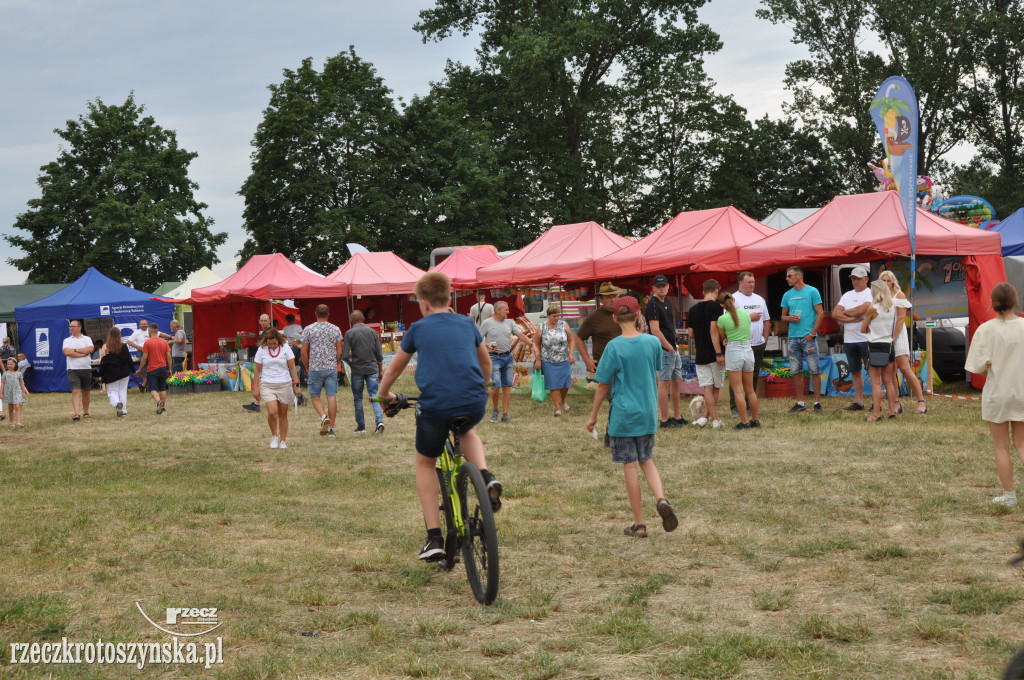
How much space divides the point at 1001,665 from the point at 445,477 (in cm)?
298

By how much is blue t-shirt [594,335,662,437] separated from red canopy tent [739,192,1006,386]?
9601 mm

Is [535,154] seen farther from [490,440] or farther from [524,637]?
[524,637]

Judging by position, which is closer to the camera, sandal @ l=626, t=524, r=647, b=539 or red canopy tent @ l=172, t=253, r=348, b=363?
sandal @ l=626, t=524, r=647, b=539

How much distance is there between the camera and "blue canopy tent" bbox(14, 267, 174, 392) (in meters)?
28.6

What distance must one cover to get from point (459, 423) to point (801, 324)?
9677 mm

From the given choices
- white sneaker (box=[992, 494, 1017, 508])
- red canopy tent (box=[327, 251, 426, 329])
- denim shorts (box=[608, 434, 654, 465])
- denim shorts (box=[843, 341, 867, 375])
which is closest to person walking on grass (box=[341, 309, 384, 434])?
denim shorts (box=[843, 341, 867, 375])

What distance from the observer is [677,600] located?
17.6 feet

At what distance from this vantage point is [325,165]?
40.6 meters

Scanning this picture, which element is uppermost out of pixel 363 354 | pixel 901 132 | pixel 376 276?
pixel 901 132

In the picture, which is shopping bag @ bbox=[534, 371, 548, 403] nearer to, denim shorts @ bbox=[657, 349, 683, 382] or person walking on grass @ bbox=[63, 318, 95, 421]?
denim shorts @ bbox=[657, 349, 683, 382]

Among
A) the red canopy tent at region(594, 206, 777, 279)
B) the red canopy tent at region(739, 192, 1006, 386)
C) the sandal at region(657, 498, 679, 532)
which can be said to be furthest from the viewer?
the red canopy tent at region(594, 206, 777, 279)

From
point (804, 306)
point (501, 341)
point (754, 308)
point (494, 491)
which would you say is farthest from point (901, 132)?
point (494, 491)

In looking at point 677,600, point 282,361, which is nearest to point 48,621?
point 677,600

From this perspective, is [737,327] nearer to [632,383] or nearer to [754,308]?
[754,308]
